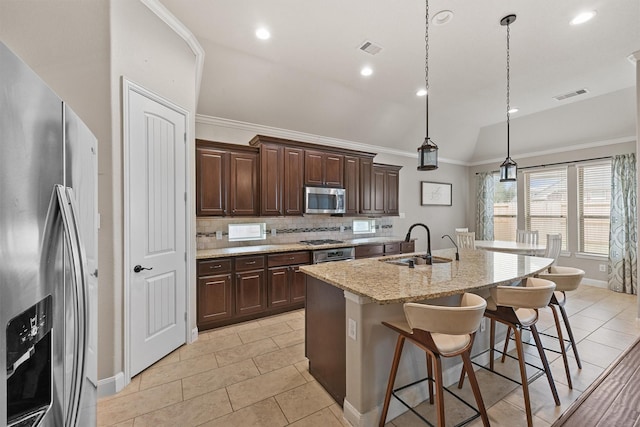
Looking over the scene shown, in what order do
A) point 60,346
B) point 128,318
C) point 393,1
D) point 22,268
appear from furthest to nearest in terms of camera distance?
point 393,1
point 128,318
point 60,346
point 22,268

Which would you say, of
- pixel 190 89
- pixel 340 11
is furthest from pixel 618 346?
pixel 190 89

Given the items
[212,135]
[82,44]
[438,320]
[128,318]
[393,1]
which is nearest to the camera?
[438,320]

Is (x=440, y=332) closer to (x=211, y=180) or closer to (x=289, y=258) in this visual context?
(x=289, y=258)

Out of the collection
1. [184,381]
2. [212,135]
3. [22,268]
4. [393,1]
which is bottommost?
[184,381]

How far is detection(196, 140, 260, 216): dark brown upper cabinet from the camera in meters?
3.60

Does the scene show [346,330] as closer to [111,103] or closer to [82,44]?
[111,103]

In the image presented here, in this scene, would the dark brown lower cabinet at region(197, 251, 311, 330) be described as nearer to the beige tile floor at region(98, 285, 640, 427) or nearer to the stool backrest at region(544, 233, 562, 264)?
the beige tile floor at region(98, 285, 640, 427)

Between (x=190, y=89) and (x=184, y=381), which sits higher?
(x=190, y=89)

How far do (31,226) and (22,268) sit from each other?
0.11 metres

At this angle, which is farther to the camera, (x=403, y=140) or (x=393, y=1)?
(x=403, y=140)

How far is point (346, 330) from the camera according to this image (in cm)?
191

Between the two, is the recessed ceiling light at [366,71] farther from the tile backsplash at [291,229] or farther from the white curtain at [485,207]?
the white curtain at [485,207]

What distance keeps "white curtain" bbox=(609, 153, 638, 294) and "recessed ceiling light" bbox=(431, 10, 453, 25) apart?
4.67 m

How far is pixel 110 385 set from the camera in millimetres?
2162
